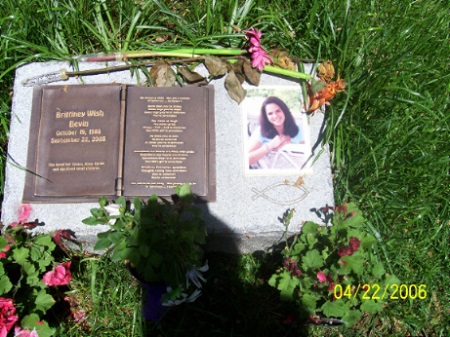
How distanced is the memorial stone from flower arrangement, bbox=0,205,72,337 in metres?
0.16

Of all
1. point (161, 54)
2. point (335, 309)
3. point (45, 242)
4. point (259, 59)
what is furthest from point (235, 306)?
point (161, 54)

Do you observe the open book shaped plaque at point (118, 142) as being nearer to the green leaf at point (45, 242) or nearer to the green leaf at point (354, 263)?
the green leaf at point (45, 242)

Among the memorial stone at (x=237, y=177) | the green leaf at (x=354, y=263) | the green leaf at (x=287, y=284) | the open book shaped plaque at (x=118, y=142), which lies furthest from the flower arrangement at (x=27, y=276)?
the green leaf at (x=354, y=263)

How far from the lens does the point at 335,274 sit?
7.16 feet

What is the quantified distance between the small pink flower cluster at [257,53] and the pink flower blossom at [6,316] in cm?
199

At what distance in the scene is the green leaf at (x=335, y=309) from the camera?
2199mm

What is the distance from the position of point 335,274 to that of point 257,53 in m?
1.51

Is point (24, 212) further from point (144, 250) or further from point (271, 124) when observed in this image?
point (271, 124)

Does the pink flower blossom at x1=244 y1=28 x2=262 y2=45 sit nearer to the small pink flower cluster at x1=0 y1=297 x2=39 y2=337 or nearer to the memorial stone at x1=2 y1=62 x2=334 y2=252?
the memorial stone at x1=2 y1=62 x2=334 y2=252

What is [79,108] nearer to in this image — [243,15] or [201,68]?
[201,68]

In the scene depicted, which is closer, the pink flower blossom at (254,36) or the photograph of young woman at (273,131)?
the photograph of young woman at (273,131)

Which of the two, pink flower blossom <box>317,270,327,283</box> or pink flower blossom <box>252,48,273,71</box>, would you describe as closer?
pink flower blossom <box>317,270,327,283</box>

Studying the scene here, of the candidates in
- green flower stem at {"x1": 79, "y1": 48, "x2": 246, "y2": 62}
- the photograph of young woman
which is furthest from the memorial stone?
green flower stem at {"x1": 79, "y1": 48, "x2": 246, "y2": 62}

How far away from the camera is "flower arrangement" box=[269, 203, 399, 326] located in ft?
7.19
